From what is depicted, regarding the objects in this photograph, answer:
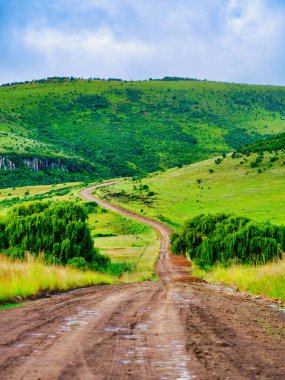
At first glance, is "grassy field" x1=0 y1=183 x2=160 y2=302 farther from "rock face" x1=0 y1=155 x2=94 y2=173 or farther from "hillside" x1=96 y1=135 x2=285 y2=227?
"rock face" x1=0 y1=155 x2=94 y2=173

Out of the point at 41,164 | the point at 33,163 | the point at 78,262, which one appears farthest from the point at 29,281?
the point at 41,164

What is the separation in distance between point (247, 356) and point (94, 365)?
176 cm

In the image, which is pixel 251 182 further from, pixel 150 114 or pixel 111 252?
pixel 150 114

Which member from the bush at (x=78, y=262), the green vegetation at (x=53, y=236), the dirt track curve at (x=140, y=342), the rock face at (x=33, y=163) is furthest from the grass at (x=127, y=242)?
the rock face at (x=33, y=163)

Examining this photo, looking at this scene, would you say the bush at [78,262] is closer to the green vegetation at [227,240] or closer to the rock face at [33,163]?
the green vegetation at [227,240]

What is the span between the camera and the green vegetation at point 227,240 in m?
29.8

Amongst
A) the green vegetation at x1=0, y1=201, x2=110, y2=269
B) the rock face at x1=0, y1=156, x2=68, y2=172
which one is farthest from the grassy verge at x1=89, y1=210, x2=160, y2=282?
the rock face at x1=0, y1=156, x2=68, y2=172

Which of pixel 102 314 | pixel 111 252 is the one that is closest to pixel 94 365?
pixel 102 314

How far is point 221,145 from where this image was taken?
178875mm

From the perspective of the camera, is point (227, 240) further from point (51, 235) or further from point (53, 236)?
point (51, 235)

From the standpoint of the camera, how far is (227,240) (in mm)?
32250

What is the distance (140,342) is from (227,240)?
26.7 m

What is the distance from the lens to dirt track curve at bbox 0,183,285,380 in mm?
4785

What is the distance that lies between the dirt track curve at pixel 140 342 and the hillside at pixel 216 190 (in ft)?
162
